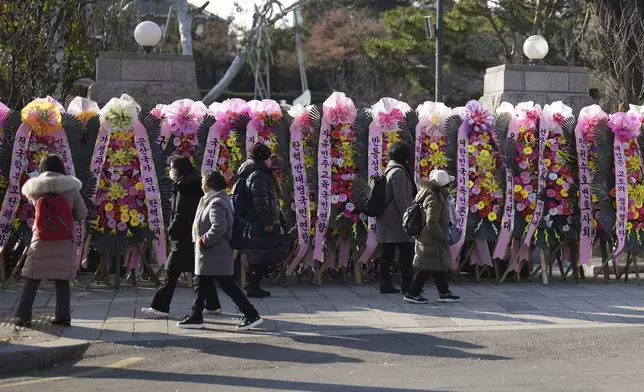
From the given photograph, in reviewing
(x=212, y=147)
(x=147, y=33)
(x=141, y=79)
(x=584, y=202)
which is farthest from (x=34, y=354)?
(x=147, y=33)

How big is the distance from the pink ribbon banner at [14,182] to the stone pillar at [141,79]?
118 inches

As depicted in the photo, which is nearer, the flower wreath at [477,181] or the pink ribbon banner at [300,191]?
the pink ribbon banner at [300,191]

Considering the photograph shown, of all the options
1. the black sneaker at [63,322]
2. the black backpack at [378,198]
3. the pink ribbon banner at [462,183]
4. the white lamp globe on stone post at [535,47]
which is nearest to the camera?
the black sneaker at [63,322]

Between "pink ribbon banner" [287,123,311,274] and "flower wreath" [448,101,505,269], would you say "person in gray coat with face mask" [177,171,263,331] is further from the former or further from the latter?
"flower wreath" [448,101,505,269]

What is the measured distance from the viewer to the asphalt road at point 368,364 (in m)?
6.39

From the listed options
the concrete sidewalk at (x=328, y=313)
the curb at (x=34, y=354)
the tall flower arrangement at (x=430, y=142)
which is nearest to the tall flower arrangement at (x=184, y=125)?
the concrete sidewalk at (x=328, y=313)

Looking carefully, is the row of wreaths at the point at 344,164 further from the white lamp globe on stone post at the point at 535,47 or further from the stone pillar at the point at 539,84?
the stone pillar at the point at 539,84

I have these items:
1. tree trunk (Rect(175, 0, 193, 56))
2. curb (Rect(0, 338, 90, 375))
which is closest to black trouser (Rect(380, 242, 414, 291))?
curb (Rect(0, 338, 90, 375))

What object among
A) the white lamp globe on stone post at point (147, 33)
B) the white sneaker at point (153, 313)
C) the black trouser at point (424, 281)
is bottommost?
the white sneaker at point (153, 313)

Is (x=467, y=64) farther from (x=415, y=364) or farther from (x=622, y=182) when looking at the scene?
(x=415, y=364)

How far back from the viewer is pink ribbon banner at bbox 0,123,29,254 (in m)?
9.96

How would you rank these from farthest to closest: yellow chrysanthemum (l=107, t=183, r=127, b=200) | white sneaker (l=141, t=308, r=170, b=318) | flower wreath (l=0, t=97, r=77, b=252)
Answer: yellow chrysanthemum (l=107, t=183, r=127, b=200) → flower wreath (l=0, t=97, r=77, b=252) → white sneaker (l=141, t=308, r=170, b=318)

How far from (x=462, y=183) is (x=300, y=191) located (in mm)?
1836

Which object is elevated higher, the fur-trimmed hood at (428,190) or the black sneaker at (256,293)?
the fur-trimmed hood at (428,190)
